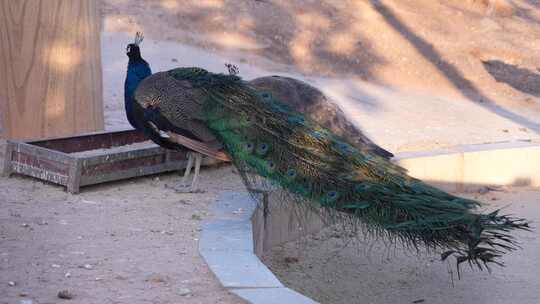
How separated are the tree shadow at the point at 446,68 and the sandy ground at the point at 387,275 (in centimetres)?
628

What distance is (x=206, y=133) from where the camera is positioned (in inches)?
238

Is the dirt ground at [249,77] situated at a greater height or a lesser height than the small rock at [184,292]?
greater

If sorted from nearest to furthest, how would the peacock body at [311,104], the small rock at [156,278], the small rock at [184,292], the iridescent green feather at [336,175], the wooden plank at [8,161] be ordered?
the small rock at [184,292] < the small rock at [156,278] < the iridescent green feather at [336,175] < the wooden plank at [8,161] < the peacock body at [311,104]

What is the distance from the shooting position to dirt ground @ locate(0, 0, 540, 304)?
458 cm

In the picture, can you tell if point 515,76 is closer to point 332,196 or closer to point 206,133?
point 206,133

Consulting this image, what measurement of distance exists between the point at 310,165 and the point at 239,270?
4.25 feet

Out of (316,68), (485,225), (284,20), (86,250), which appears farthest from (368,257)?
(284,20)

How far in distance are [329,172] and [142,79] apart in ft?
5.78

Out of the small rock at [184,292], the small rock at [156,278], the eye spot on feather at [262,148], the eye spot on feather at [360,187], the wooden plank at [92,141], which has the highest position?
the wooden plank at [92,141]

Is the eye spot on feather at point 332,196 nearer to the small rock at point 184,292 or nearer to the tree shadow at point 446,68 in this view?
the small rock at point 184,292

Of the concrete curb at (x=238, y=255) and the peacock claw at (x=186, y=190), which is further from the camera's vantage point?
the peacock claw at (x=186, y=190)

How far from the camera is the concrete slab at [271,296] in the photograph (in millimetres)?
4035

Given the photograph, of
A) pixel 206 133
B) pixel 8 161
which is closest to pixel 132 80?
pixel 206 133

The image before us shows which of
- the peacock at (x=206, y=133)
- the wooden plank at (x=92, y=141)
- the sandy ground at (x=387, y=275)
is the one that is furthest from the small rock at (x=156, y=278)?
the wooden plank at (x=92, y=141)
